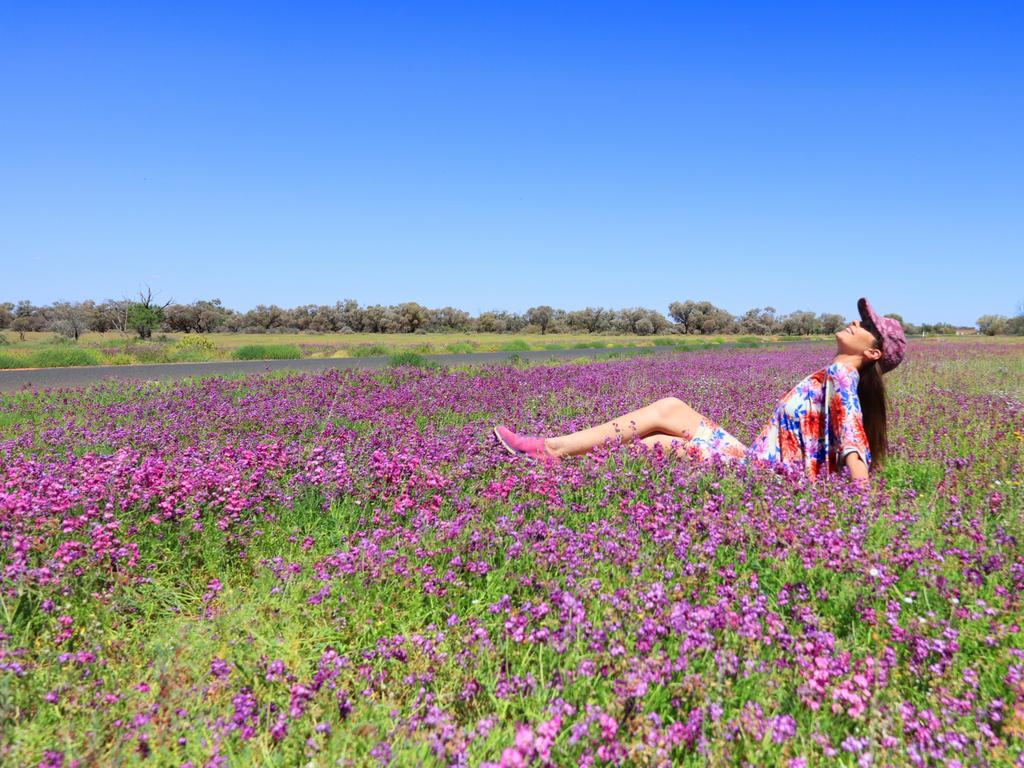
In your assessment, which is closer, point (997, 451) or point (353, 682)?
point (353, 682)

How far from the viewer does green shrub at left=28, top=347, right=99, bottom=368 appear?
69.3 feet

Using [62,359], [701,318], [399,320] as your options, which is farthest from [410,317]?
[62,359]

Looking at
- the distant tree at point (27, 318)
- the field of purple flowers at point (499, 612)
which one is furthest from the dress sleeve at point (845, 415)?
the distant tree at point (27, 318)

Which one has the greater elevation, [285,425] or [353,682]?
[285,425]

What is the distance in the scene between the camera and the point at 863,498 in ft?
11.1

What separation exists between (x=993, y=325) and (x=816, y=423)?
345ft

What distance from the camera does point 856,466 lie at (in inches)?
159

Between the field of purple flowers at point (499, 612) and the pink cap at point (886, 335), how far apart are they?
33.7 inches

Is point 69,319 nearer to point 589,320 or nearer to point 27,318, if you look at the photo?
point 27,318

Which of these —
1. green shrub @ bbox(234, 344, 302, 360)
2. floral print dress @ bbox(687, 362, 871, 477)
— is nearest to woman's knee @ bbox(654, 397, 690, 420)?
floral print dress @ bbox(687, 362, 871, 477)

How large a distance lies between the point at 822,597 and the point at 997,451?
4.01 metres

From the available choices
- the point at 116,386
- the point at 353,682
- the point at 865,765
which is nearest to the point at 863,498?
the point at 865,765

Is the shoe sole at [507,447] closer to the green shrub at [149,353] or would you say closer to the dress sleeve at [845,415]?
the dress sleeve at [845,415]

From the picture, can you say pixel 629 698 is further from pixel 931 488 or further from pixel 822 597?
pixel 931 488
